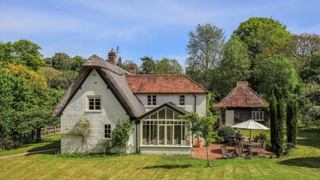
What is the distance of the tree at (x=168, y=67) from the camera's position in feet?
174

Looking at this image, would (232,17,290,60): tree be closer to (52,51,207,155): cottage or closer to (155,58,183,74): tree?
(155,58,183,74): tree

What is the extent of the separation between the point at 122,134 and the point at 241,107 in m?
18.2

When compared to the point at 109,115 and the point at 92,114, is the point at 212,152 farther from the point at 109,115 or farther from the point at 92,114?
the point at 92,114

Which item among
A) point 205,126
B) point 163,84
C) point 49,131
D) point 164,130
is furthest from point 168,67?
point 205,126

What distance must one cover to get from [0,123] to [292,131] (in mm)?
23437

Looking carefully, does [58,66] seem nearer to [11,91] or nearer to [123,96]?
[11,91]

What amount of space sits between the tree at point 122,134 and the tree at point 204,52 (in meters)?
24.3

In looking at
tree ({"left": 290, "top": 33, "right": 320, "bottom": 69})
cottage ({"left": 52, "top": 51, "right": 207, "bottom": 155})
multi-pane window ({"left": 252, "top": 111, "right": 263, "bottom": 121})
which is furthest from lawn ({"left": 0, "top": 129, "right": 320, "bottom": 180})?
tree ({"left": 290, "top": 33, "right": 320, "bottom": 69})

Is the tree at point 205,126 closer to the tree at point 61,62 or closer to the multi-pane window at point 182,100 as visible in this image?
the multi-pane window at point 182,100

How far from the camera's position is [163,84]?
23.3 meters

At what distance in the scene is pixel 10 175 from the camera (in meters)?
14.4

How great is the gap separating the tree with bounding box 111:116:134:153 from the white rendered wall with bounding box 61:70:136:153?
0.52 meters

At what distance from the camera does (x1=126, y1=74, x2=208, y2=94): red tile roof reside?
22.5m

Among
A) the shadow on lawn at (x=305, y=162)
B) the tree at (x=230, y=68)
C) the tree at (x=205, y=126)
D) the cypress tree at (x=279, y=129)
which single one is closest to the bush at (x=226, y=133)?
the cypress tree at (x=279, y=129)
